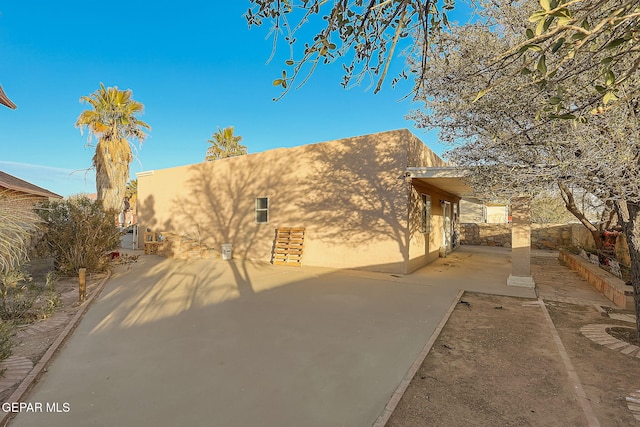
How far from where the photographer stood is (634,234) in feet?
14.2

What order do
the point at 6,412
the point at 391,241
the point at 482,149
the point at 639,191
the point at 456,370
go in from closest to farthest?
the point at 6,412
the point at 456,370
the point at 639,191
the point at 482,149
the point at 391,241

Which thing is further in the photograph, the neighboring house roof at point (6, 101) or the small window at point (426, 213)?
the small window at point (426, 213)

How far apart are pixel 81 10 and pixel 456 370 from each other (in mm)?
11487

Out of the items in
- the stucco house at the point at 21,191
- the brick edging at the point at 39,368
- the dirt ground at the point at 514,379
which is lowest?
the dirt ground at the point at 514,379

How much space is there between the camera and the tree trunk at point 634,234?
4320mm

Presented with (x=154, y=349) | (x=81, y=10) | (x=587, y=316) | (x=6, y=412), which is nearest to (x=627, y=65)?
(x=587, y=316)

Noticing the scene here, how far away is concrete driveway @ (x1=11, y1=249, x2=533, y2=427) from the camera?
273 cm

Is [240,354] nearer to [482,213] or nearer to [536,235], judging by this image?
[536,235]

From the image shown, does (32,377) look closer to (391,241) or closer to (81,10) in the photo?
(391,241)

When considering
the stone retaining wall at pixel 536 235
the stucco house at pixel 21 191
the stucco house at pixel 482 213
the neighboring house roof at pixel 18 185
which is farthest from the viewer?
the stucco house at pixel 482 213

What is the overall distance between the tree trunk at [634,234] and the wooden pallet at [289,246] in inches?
318

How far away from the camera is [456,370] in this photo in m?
3.53

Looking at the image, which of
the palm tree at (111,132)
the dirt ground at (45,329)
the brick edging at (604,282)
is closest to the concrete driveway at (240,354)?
the dirt ground at (45,329)

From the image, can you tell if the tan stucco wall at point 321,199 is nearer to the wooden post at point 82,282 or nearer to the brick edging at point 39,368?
the wooden post at point 82,282
